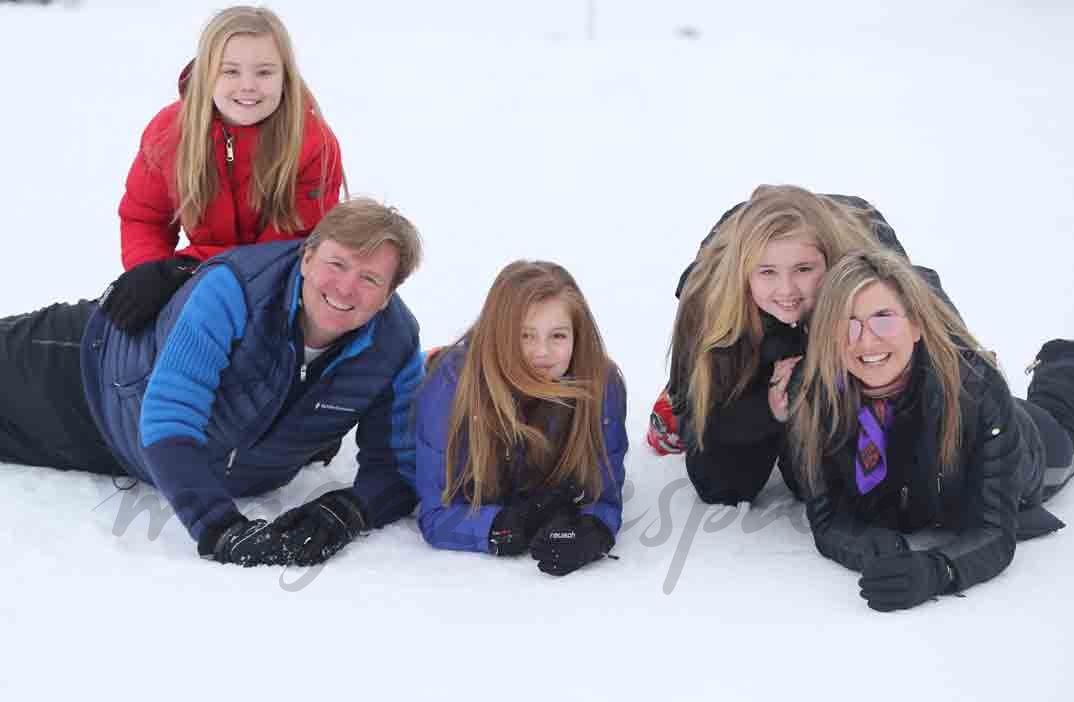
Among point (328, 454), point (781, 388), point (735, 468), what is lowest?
point (328, 454)

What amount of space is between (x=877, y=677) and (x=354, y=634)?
97cm

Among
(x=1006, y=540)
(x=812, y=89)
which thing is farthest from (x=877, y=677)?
(x=812, y=89)

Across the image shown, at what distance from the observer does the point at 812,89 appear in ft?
24.8

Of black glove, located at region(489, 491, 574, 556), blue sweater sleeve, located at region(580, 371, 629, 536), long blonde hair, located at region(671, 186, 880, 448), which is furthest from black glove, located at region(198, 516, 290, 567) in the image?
long blonde hair, located at region(671, 186, 880, 448)

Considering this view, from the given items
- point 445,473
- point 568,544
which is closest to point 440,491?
point 445,473

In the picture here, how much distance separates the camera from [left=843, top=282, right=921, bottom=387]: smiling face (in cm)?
276

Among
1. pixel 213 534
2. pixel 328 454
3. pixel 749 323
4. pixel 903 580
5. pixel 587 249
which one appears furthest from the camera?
pixel 587 249

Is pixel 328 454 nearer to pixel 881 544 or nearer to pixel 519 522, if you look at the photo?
pixel 519 522

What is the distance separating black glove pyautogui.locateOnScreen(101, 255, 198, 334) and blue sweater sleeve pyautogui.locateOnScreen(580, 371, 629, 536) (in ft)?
3.50

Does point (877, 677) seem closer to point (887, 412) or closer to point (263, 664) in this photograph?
point (887, 412)

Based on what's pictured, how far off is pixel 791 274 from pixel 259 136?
4.51ft

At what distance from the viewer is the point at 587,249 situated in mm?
5344

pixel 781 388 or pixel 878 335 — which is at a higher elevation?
pixel 878 335

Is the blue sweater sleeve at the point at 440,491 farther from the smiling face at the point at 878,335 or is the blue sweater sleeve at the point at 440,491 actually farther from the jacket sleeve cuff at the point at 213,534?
the smiling face at the point at 878,335
